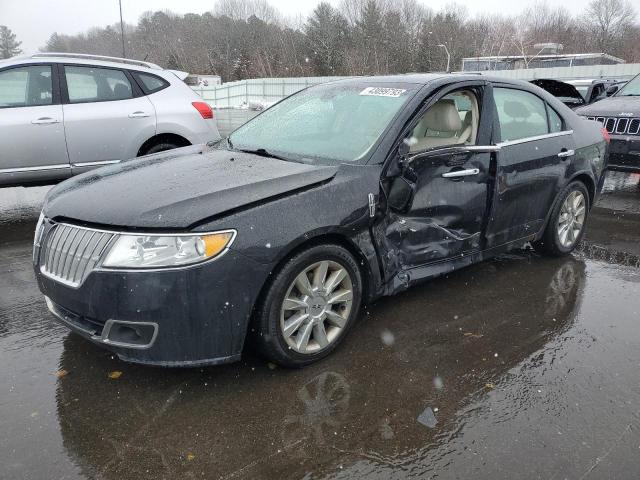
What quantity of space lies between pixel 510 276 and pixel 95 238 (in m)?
3.33

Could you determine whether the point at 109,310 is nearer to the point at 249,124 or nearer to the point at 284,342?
the point at 284,342

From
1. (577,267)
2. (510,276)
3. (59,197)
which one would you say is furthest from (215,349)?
(577,267)

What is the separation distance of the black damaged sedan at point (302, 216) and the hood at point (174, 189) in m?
0.01

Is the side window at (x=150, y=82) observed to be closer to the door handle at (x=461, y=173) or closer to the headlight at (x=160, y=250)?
the door handle at (x=461, y=173)

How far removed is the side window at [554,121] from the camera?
4.61 metres

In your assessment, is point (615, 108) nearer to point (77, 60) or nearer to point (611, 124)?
point (611, 124)

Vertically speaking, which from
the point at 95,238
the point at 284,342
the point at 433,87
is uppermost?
the point at 433,87

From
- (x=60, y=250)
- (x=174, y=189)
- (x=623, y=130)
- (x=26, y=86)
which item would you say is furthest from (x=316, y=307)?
(x=623, y=130)

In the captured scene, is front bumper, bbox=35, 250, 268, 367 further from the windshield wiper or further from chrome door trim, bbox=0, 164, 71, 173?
chrome door trim, bbox=0, 164, 71, 173

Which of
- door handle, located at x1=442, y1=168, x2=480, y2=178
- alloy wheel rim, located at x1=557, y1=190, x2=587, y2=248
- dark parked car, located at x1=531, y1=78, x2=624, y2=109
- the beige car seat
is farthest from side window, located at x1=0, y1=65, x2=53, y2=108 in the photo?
dark parked car, located at x1=531, y1=78, x2=624, y2=109

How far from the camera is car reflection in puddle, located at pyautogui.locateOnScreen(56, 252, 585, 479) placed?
2395mm

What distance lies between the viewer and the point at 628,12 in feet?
252

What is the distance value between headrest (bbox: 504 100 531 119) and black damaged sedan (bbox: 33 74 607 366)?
0.02m

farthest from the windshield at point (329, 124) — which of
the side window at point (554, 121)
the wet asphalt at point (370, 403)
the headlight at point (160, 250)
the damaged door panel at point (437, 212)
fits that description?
the side window at point (554, 121)
